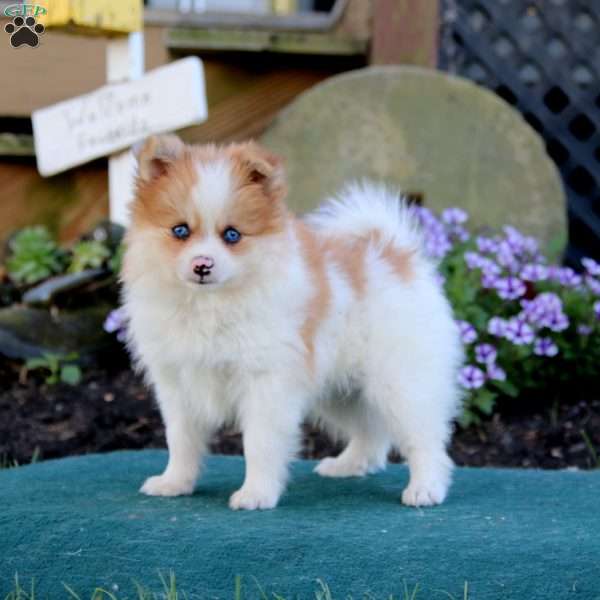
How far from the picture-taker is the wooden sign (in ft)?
18.2

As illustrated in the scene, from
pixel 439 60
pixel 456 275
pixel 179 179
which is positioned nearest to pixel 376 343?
pixel 179 179

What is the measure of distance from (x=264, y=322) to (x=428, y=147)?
3194 mm

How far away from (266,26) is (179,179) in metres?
4.03

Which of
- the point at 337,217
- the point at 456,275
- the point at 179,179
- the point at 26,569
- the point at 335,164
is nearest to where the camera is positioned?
the point at 26,569

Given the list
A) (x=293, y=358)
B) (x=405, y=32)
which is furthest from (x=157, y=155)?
(x=405, y=32)

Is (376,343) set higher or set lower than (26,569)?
higher

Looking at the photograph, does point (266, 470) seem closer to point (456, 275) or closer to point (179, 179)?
point (179, 179)

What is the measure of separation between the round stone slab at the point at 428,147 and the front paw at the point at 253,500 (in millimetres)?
3042

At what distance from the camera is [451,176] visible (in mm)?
6324

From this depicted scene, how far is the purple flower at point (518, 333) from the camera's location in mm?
5250

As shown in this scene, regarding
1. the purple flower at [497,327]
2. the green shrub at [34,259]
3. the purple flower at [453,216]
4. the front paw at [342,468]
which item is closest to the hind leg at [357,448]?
the front paw at [342,468]

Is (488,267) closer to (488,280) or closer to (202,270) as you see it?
(488,280)

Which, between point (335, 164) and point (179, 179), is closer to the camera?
point (179, 179)

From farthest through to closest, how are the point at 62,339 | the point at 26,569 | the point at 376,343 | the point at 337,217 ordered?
the point at 62,339
the point at 337,217
the point at 376,343
the point at 26,569
